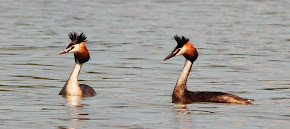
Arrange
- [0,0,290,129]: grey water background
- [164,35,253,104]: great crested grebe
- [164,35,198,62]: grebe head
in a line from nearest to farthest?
1. [0,0,290,129]: grey water background
2. [164,35,253,104]: great crested grebe
3. [164,35,198,62]: grebe head

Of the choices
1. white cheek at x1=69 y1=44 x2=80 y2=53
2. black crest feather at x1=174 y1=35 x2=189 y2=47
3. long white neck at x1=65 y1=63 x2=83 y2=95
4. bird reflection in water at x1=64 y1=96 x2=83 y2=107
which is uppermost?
black crest feather at x1=174 y1=35 x2=189 y2=47

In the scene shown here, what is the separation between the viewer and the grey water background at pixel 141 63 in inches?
639

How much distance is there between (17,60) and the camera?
1037 inches

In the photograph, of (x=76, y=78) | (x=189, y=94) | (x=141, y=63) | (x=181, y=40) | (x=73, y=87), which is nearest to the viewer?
(x=189, y=94)

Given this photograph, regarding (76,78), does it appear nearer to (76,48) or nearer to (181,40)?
(76,48)

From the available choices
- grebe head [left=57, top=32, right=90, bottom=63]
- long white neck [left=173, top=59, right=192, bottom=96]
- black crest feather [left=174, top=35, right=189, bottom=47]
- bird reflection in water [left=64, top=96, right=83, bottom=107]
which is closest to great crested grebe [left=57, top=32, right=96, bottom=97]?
grebe head [left=57, top=32, right=90, bottom=63]

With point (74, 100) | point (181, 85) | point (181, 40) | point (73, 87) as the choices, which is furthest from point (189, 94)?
point (73, 87)

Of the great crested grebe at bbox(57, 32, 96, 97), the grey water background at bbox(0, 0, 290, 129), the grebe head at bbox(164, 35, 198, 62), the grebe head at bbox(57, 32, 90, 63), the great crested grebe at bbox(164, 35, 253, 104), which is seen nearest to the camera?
the grey water background at bbox(0, 0, 290, 129)

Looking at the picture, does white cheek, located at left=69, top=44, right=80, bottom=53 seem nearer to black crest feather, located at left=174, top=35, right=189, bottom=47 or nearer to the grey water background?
A: the grey water background

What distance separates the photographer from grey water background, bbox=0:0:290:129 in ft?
53.3

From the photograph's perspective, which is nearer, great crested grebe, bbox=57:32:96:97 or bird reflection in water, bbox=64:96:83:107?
bird reflection in water, bbox=64:96:83:107

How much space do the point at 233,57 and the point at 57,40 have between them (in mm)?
7566

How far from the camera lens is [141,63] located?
85.5 feet

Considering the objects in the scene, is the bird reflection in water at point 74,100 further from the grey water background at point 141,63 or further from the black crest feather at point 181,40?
the black crest feather at point 181,40
